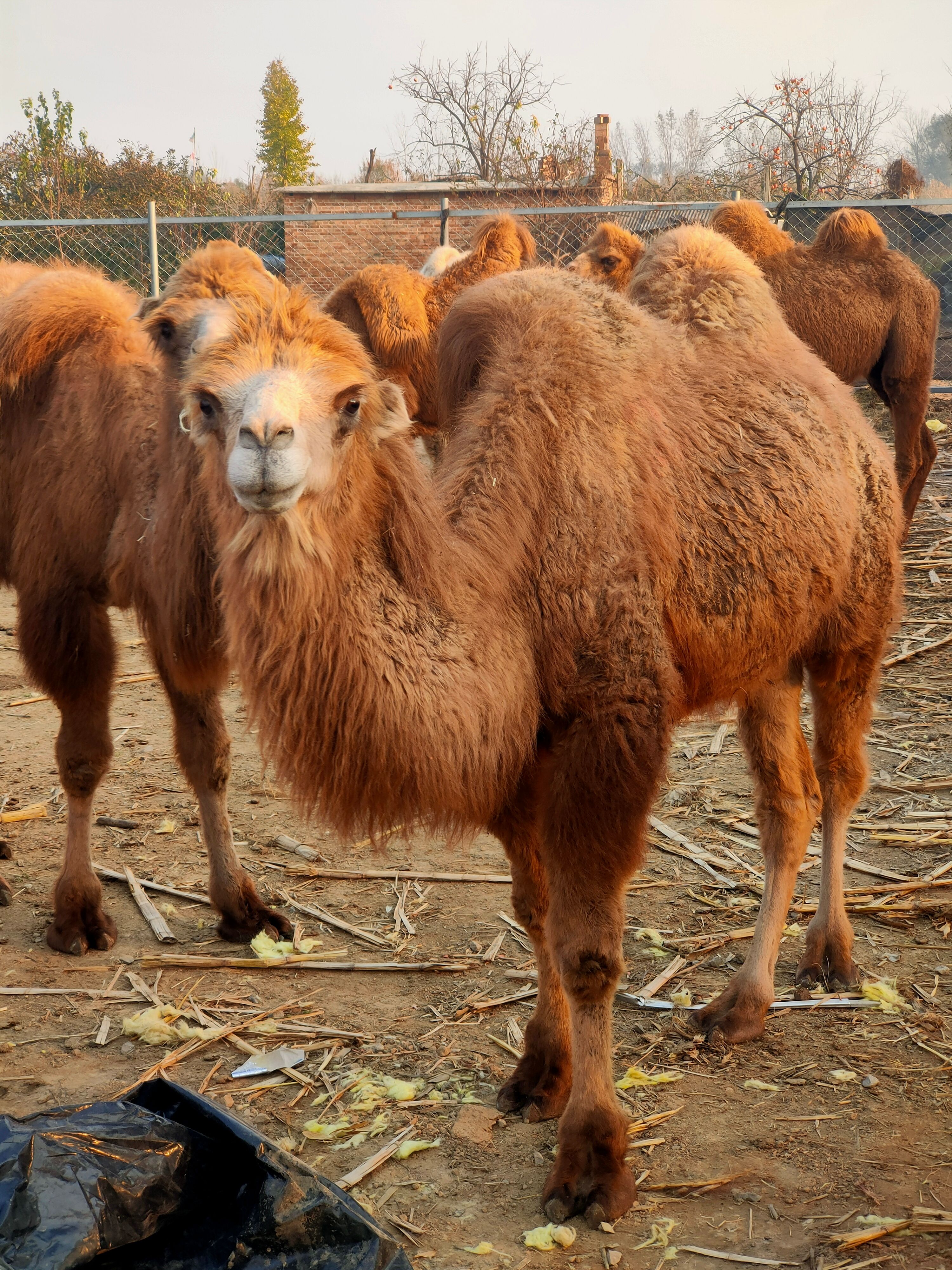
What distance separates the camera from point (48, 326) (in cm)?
449

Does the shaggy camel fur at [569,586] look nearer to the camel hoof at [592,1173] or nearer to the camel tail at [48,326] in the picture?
the camel hoof at [592,1173]

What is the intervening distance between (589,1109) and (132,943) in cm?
201

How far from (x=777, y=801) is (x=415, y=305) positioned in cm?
521

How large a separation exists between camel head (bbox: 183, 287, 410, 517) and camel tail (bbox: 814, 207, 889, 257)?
819cm

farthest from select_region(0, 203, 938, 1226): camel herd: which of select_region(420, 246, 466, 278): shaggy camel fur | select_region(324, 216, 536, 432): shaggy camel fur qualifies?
select_region(420, 246, 466, 278): shaggy camel fur

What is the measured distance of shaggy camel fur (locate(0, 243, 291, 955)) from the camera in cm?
407

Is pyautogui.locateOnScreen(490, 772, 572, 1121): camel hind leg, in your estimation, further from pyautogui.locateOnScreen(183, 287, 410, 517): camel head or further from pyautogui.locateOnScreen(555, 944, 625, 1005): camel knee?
pyautogui.locateOnScreen(183, 287, 410, 517): camel head

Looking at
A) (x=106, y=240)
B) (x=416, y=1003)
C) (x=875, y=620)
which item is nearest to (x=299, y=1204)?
(x=416, y=1003)

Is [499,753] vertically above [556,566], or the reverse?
[556,566]

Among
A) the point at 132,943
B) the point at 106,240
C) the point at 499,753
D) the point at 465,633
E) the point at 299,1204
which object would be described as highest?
the point at 106,240

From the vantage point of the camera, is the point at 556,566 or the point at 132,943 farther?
the point at 132,943

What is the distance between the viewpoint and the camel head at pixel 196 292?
3457 mm

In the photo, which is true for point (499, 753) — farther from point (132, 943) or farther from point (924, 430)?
point (924, 430)

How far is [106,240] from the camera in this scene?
14859mm
